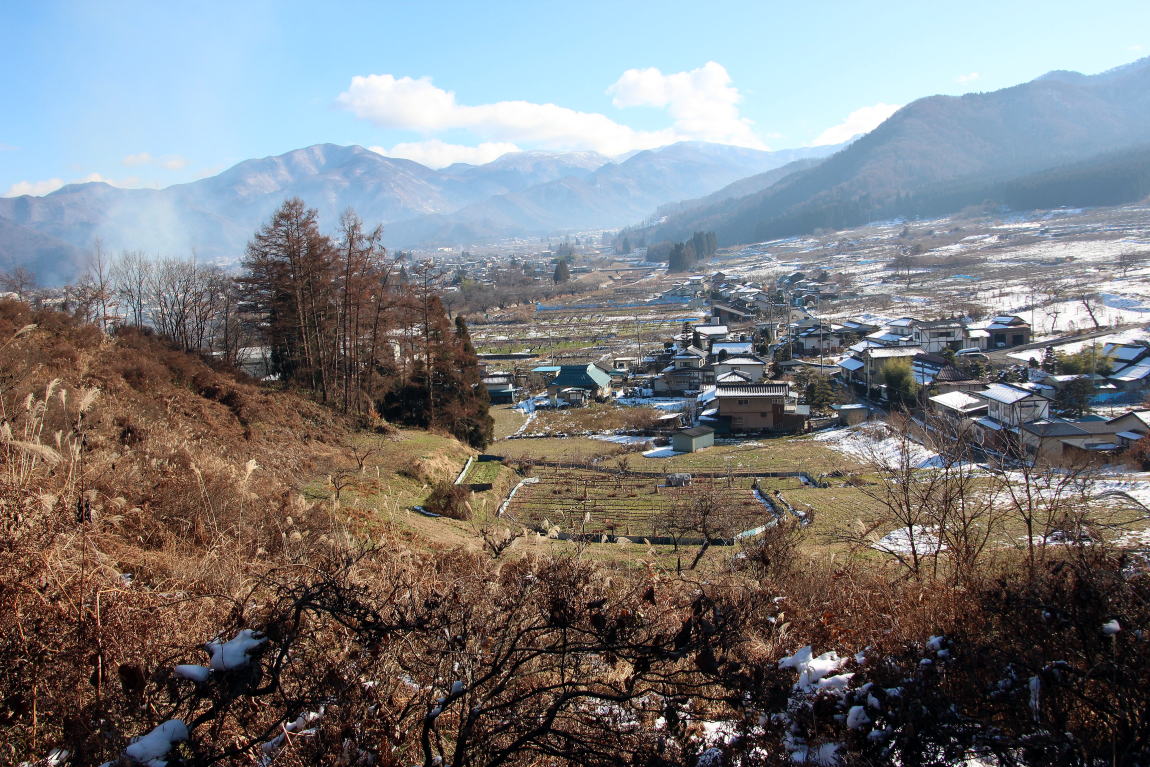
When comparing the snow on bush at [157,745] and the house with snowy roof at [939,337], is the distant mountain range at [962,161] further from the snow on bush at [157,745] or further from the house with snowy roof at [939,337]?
the snow on bush at [157,745]

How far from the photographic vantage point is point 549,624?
8.02ft

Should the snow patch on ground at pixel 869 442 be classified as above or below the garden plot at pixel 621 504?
below

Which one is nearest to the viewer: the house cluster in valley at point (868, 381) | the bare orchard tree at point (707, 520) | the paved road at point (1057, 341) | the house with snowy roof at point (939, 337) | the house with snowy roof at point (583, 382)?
the bare orchard tree at point (707, 520)

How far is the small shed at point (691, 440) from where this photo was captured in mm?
21172

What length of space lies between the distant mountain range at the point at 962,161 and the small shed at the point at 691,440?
79.5 meters

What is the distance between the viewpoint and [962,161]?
384 feet

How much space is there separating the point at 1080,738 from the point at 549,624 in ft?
5.56

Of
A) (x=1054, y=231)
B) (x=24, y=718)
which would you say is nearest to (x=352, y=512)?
(x=24, y=718)

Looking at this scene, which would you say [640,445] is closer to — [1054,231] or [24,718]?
[24,718]

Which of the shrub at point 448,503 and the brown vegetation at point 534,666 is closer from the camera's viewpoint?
the brown vegetation at point 534,666

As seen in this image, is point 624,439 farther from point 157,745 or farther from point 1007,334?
point 157,745

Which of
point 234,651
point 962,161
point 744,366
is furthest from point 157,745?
point 962,161

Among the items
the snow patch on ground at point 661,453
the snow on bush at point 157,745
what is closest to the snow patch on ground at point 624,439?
the snow patch on ground at point 661,453

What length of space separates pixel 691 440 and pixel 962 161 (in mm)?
124017
